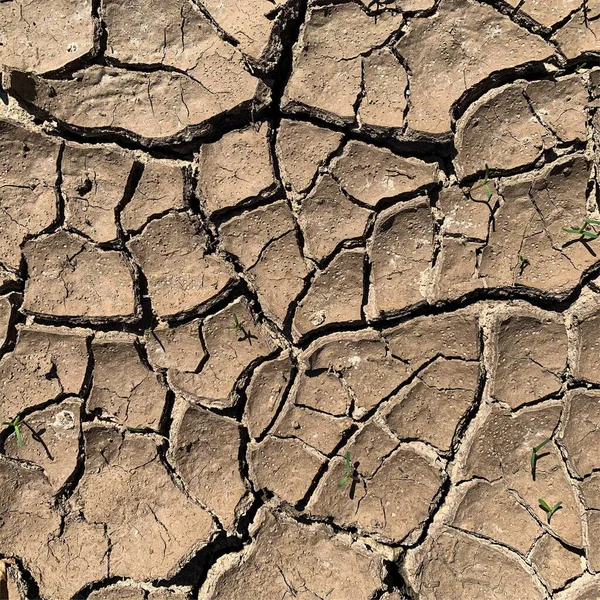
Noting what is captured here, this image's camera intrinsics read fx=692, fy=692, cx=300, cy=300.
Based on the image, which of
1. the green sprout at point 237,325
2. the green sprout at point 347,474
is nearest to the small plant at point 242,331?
the green sprout at point 237,325

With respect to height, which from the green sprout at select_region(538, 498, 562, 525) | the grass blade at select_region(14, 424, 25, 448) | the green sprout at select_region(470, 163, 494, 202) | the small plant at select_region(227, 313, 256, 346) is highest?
the green sprout at select_region(470, 163, 494, 202)

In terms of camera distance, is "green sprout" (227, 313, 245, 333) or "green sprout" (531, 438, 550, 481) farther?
"green sprout" (227, 313, 245, 333)

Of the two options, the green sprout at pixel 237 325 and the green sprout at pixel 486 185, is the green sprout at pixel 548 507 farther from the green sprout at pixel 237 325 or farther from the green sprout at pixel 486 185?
the green sprout at pixel 237 325

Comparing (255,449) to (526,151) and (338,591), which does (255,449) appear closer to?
(338,591)

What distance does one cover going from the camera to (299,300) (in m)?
2.43

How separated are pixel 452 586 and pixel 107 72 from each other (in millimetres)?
2160

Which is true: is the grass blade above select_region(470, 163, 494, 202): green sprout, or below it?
below

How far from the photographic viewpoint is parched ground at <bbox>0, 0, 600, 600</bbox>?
237 centimetres

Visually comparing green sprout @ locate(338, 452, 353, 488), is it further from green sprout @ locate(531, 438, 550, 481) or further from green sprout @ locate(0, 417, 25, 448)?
green sprout @ locate(0, 417, 25, 448)

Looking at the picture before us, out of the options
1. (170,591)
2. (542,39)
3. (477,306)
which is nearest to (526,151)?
(542,39)

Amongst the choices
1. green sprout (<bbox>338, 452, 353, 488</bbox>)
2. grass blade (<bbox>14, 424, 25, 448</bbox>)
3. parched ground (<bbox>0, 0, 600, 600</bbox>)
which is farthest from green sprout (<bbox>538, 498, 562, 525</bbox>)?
grass blade (<bbox>14, 424, 25, 448</bbox>)

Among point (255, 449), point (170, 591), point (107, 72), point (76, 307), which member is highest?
point (107, 72)

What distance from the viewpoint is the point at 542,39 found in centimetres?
237

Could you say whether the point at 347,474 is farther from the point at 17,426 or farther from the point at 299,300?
the point at 17,426
